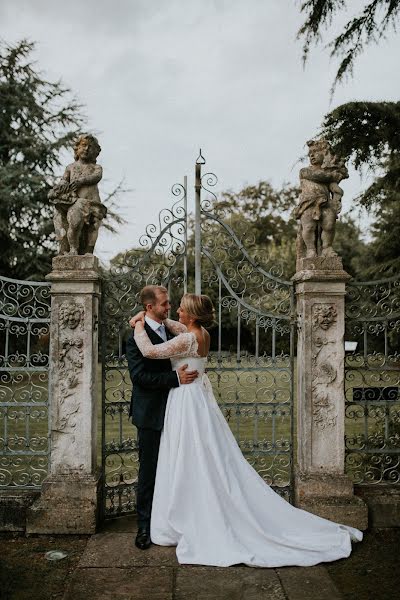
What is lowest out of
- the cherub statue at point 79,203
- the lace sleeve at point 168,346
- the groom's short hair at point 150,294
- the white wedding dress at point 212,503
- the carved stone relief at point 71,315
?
the white wedding dress at point 212,503

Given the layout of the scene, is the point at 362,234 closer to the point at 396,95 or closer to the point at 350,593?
the point at 396,95

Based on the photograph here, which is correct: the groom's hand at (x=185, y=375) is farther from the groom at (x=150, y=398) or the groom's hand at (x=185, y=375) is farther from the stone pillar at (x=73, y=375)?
the stone pillar at (x=73, y=375)

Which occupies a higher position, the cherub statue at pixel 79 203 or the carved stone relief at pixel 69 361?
the cherub statue at pixel 79 203

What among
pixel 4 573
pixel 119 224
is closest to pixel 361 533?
pixel 4 573

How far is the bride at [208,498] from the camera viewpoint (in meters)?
4.36

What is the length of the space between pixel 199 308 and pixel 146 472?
4.57 ft

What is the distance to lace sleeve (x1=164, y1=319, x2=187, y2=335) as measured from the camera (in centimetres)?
489

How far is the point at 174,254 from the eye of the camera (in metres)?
5.68

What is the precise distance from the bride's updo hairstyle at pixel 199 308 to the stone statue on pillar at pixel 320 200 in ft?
4.21

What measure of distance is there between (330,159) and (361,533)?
132 inches

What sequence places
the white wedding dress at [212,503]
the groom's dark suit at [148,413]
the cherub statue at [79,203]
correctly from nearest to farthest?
1. the white wedding dress at [212,503]
2. the groom's dark suit at [148,413]
3. the cherub statue at [79,203]

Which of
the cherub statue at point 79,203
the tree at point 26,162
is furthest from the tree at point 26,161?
the cherub statue at point 79,203

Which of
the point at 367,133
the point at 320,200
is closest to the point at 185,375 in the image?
the point at 320,200

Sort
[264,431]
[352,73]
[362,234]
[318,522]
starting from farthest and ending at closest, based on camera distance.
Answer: [362,234] → [264,431] → [352,73] → [318,522]
